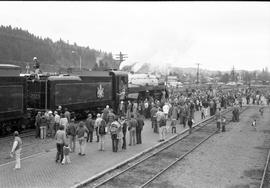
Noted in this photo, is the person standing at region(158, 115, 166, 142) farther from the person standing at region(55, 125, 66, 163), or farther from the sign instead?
the sign

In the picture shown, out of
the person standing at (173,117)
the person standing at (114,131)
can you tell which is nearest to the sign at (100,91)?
the person standing at (173,117)

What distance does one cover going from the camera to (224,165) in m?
13.4

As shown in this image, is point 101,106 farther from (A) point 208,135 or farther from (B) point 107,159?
(B) point 107,159

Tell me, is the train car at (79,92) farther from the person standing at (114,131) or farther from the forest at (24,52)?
A: the forest at (24,52)

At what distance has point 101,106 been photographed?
26.2 m

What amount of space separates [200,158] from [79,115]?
11.0 metres

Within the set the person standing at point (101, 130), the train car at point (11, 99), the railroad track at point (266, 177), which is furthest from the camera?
the train car at point (11, 99)

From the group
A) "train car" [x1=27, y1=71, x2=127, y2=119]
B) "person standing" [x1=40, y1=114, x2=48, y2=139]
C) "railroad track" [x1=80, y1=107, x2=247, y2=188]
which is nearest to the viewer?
"railroad track" [x1=80, y1=107, x2=247, y2=188]

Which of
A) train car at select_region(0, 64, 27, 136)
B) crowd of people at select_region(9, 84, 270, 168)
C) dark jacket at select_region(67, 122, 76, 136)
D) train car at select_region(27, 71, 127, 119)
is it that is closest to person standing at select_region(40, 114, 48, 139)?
crowd of people at select_region(9, 84, 270, 168)

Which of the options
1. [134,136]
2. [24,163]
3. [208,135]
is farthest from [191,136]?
[24,163]

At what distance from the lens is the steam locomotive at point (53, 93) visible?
57.0 ft

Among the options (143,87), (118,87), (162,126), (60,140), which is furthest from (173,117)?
(143,87)

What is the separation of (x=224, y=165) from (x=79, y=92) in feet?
39.4

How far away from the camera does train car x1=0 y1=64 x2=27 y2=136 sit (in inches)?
667
